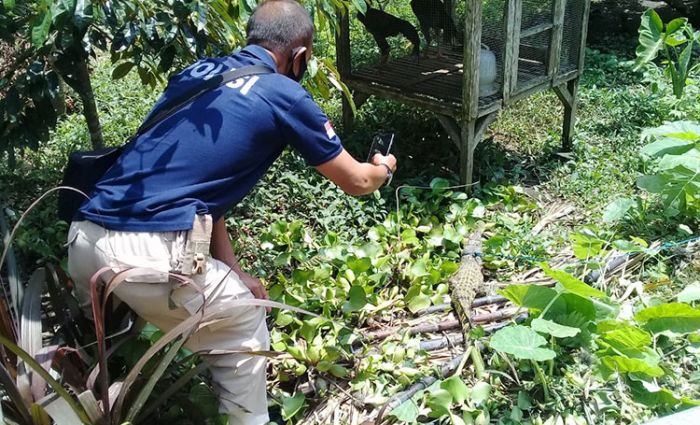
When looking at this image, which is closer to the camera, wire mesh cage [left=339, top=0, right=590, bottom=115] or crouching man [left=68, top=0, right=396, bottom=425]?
crouching man [left=68, top=0, right=396, bottom=425]

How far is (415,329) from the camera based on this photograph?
125 inches

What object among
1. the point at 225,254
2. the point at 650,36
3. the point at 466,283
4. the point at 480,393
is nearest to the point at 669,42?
the point at 650,36

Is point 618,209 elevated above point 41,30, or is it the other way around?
point 41,30

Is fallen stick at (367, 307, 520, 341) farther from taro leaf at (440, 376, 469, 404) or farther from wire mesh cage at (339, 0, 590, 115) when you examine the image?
wire mesh cage at (339, 0, 590, 115)

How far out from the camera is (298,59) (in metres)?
2.53

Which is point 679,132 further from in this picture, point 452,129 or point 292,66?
point 292,66

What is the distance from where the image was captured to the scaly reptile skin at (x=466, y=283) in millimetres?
3215

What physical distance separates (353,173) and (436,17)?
2.93 m

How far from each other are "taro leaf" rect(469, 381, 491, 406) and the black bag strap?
1.41 metres

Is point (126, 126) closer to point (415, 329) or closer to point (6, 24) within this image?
point (6, 24)

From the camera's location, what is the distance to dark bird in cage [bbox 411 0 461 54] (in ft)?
16.4

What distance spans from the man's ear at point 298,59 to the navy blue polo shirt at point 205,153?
0.58 ft

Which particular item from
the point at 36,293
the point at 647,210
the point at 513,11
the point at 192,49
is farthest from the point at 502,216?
the point at 36,293

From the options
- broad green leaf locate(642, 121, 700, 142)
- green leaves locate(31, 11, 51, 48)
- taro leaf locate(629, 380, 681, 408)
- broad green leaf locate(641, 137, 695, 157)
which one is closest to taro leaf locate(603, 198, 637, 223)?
broad green leaf locate(641, 137, 695, 157)
